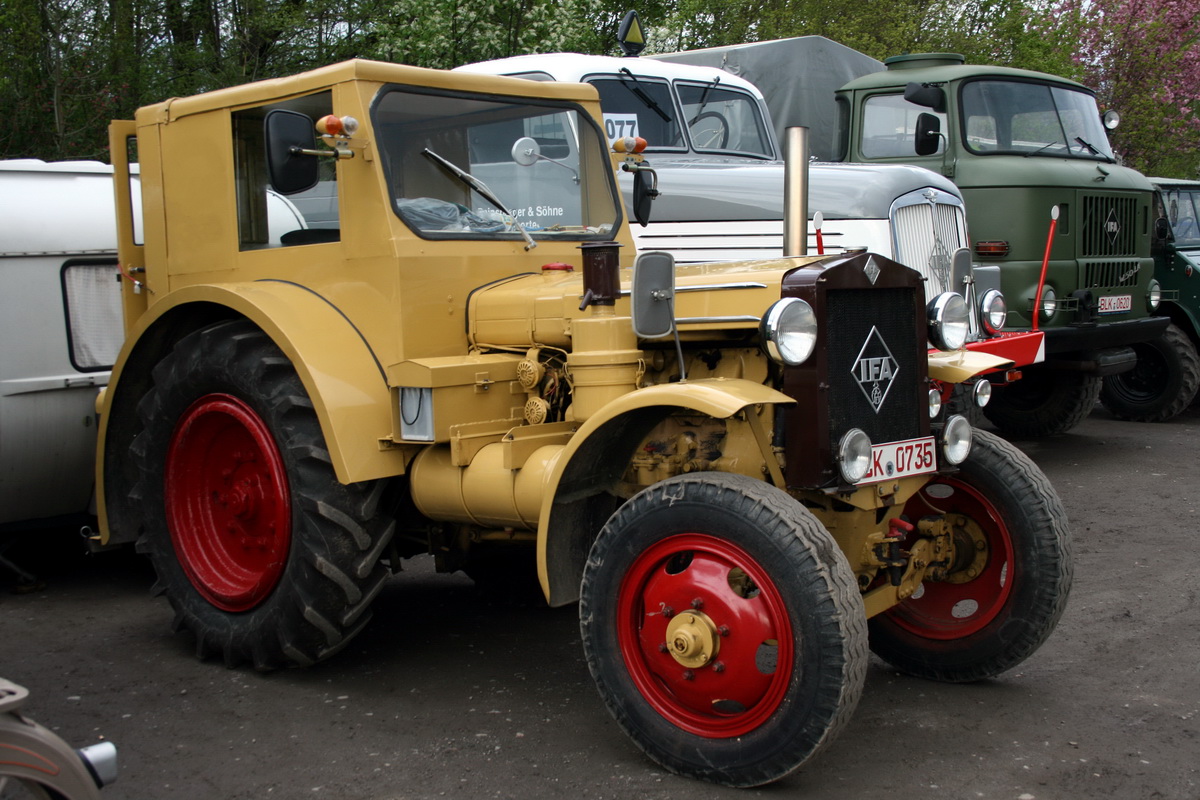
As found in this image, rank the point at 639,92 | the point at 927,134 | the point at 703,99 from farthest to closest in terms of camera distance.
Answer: the point at 927,134, the point at 703,99, the point at 639,92

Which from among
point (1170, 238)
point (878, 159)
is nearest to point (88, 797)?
point (878, 159)

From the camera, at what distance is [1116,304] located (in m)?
9.96

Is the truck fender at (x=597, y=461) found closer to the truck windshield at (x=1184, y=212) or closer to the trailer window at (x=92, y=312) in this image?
the trailer window at (x=92, y=312)

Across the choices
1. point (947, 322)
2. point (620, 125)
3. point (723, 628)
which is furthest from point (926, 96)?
point (723, 628)

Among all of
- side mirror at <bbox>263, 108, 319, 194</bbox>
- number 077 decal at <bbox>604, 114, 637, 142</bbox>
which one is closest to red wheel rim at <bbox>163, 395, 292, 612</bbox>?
side mirror at <bbox>263, 108, 319, 194</bbox>

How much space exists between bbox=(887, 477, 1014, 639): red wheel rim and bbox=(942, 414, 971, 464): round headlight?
0.31 meters

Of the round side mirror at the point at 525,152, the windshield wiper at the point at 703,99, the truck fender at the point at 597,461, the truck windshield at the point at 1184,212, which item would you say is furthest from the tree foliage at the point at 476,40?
the truck fender at the point at 597,461

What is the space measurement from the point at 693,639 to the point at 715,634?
0.22 feet

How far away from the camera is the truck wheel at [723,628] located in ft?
A: 11.6

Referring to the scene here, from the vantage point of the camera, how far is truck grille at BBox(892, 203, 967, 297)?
8039mm

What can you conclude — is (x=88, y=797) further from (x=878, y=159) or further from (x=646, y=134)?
(x=878, y=159)

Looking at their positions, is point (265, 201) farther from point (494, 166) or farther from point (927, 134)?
point (927, 134)

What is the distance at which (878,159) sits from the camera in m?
10.3

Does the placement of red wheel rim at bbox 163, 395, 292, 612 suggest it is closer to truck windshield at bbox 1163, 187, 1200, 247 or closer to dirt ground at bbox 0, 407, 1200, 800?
dirt ground at bbox 0, 407, 1200, 800
